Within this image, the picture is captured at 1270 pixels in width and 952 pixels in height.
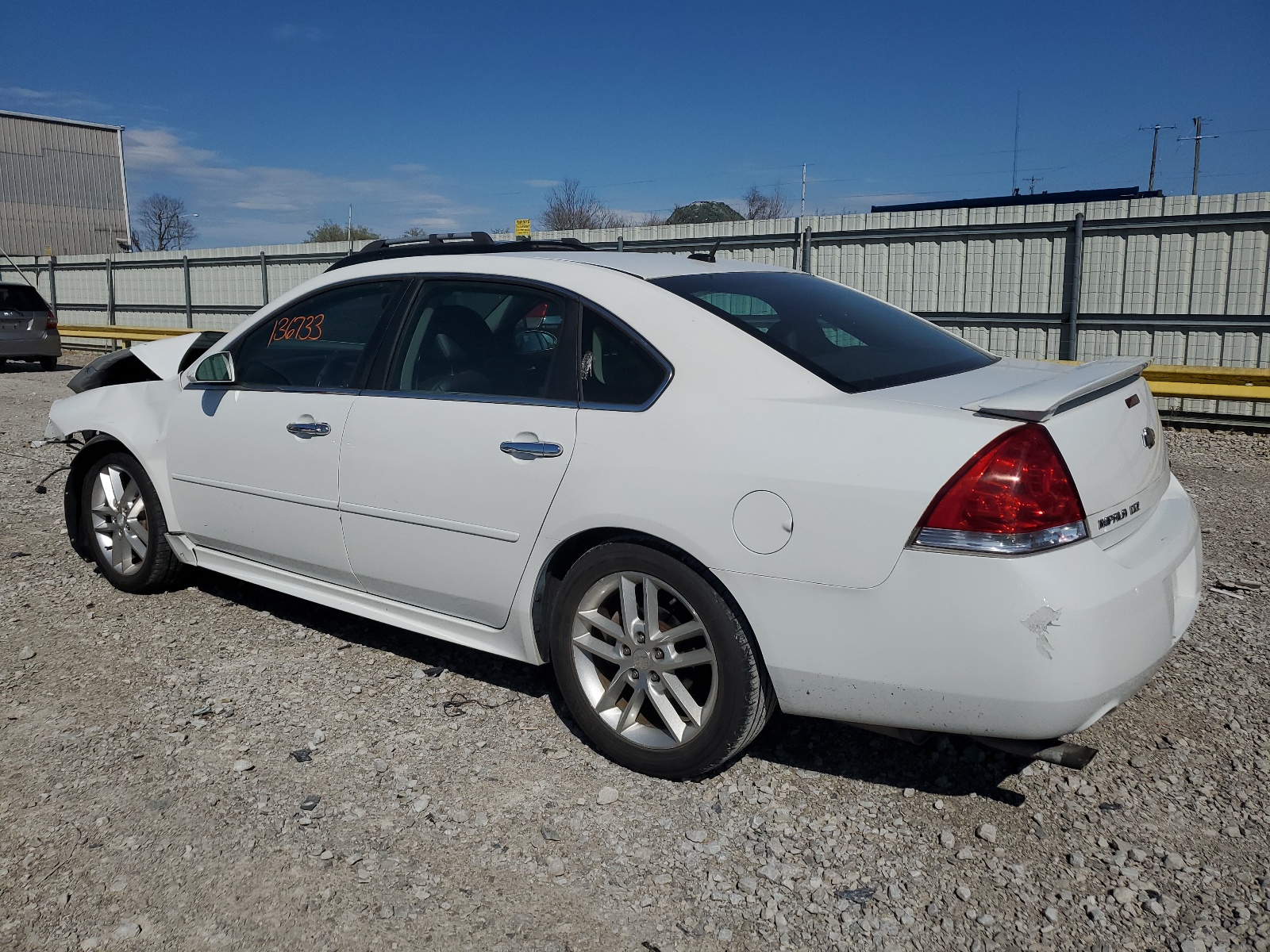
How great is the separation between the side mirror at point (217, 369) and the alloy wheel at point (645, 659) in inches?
76.5

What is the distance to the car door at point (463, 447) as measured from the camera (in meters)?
3.24

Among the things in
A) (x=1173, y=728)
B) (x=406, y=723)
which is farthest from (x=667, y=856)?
(x=1173, y=728)

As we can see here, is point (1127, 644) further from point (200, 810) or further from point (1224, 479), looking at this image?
point (1224, 479)

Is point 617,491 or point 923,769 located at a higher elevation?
point 617,491

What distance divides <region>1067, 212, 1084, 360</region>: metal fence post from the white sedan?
29.8 feet

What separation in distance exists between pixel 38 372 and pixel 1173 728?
18.8m

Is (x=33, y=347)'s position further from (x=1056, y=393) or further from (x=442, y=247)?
(x=1056, y=393)

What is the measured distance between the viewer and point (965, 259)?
12789mm

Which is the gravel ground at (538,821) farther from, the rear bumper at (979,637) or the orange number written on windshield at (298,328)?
the orange number written on windshield at (298,328)

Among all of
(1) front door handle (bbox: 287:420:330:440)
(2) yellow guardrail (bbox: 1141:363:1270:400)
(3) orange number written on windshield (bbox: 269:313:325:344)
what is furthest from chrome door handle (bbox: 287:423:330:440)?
(2) yellow guardrail (bbox: 1141:363:1270:400)

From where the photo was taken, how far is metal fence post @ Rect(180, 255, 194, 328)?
21.8 metres

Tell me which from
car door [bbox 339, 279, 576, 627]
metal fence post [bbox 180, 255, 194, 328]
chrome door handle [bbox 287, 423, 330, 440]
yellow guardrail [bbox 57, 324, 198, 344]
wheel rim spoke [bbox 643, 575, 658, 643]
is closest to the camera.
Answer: wheel rim spoke [bbox 643, 575, 658, 643]

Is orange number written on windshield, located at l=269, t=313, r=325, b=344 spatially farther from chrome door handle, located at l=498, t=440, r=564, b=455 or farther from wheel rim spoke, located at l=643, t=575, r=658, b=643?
wheel rim spoke, located at l=643, t=575, r=658, b=643

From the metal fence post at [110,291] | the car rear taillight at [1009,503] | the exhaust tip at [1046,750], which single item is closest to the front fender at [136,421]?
the car rear taillight at [1009,503]
